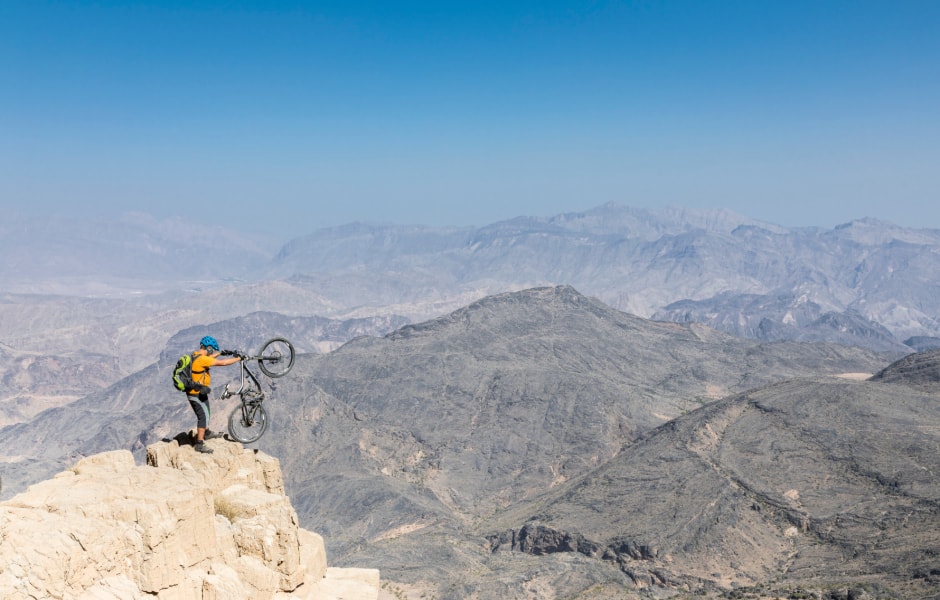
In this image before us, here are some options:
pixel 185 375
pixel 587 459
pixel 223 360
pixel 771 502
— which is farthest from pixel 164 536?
pixel 587 459

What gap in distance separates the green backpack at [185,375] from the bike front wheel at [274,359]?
211 cm

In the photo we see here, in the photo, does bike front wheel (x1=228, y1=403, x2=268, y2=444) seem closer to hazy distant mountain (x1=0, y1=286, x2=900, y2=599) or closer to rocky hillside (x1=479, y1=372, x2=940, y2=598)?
→ rocky hillside (x1=479, y1=372, x2=940, y2=598)

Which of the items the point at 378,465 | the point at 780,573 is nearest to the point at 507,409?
the point at 378,465

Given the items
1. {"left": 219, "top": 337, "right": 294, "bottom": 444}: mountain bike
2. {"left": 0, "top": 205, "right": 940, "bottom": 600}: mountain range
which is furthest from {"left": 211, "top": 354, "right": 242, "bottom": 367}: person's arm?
{"left": 0, "top": 205, "right": 940, "bottom": 600}: mountain range

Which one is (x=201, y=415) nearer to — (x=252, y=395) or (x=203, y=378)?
(x=203, y=378)

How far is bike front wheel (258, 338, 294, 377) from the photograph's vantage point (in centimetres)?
2220

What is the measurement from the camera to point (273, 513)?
18750 mm

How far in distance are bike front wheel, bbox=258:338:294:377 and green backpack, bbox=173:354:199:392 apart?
6.93 ft

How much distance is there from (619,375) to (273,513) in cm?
12851

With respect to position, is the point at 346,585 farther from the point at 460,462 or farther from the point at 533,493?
the point at 460,462

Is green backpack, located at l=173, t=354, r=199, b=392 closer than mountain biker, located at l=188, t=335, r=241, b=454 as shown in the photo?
Yes

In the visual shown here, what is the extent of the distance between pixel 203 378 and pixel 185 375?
426 mm

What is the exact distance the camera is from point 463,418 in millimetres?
115500

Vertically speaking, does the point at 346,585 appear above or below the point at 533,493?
above
